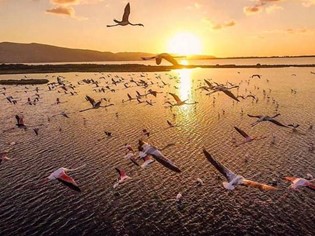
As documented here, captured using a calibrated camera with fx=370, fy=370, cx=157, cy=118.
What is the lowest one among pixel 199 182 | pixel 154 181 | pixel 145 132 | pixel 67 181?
pixel 154 181

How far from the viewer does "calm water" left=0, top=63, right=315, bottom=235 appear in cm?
2331

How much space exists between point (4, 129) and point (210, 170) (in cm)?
2988

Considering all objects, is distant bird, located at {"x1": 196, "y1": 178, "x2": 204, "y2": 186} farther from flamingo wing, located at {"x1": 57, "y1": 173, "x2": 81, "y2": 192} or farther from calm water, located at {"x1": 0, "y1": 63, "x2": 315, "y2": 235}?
flamingo wing, located at {"x1": 57, "y1": 173, "x2": 81, "y2": 192}

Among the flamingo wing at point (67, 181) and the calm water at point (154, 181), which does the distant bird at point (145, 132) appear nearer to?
the calm water at point (154, 181)

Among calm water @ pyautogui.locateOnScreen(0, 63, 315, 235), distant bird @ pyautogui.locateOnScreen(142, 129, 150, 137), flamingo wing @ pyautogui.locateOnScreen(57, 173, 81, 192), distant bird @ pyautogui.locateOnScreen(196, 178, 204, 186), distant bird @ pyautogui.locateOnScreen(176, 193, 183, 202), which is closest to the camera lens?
flamingo wing @ pyautogui.locateOnScreen(57, 173, 81, 192)

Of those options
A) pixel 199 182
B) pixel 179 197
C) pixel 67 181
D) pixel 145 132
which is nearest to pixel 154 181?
Answer: pixel 199 182

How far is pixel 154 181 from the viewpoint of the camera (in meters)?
29.4

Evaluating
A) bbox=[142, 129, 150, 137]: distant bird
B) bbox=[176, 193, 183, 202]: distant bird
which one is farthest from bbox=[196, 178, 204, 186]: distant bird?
bbox=[142, 129, 150, 137]: distant bird

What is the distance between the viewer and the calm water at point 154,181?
2331 centimetres

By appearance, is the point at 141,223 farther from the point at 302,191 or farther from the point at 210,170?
the point at 302,191

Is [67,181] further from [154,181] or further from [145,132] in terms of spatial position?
[145,132]

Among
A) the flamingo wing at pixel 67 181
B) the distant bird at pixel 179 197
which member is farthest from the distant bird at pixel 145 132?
the flamingo wing at pixel 67 181

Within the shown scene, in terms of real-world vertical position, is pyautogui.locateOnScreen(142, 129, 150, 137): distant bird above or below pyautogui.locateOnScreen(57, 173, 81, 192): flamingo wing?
below

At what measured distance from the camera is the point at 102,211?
81.7 ft
